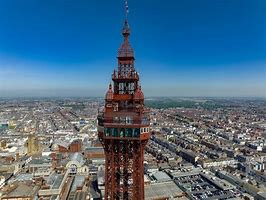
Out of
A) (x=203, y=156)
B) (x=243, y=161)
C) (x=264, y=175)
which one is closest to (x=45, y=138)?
(x=203, y=156)

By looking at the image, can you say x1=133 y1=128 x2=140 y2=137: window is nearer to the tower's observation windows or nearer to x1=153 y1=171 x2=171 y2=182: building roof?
the tower's observation windows

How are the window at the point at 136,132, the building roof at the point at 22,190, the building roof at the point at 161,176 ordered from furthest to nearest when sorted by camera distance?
the building roof at the point at 161,176 < the building roof at the point at 22,190 < the window at the point at 136,132

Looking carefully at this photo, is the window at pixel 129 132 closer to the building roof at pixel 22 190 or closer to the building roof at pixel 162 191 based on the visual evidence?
the building roof at pixel 162 191

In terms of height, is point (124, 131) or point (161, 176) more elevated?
point (124, 131)

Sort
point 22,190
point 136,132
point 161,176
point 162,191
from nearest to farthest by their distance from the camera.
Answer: point 136,132
point 162,191
point 22,190
point 161,176

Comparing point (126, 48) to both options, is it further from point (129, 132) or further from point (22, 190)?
point (22, 190)

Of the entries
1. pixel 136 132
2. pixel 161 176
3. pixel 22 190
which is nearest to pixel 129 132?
pixel 136 132

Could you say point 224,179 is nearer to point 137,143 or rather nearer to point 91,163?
point 91,163

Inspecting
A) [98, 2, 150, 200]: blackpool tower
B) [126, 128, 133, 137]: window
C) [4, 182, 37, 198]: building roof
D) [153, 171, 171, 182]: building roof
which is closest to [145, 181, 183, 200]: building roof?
[153, 171, 171, 182]: building roof

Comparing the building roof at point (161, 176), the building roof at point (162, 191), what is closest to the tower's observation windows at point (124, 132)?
the building roof at point (162, 191)
